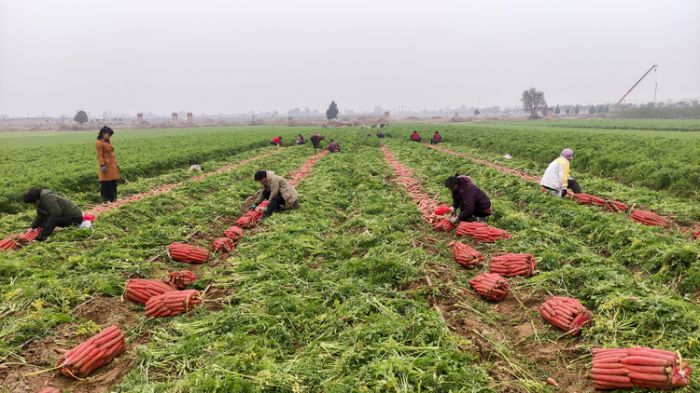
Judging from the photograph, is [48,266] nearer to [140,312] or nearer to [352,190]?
[140,312]

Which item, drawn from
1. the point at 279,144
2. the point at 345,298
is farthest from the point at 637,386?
the point at 279,144

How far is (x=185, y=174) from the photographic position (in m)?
19.0

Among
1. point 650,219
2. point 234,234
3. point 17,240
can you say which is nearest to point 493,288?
point 234,234

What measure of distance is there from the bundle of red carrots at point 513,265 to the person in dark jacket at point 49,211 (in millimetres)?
8788

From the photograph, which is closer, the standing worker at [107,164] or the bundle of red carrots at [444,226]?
the bundle of red carrots at [444,226]

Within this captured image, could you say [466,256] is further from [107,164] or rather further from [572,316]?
[107,164]

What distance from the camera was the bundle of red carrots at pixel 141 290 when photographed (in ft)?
19.5

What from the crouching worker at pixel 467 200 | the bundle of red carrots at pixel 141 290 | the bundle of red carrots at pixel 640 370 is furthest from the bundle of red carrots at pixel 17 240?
the bundle of red carrots at pixel 640 370

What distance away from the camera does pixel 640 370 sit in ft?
12.2

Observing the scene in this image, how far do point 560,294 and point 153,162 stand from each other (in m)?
20.0

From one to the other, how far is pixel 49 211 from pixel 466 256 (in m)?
8.52

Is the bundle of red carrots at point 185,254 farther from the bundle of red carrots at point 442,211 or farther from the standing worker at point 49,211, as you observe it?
the bundle of red carrots at point 442,211

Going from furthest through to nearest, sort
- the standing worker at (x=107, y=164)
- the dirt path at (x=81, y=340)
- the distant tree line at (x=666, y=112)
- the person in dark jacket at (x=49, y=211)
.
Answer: the distant tree line at (x=666, y=112) < the standing worker at (x=107, y=164) < the person in dark jacket at (x=49, y=211) < the dirt path at (x=81, y=340)

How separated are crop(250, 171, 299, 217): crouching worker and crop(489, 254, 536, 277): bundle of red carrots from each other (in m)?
5.86
